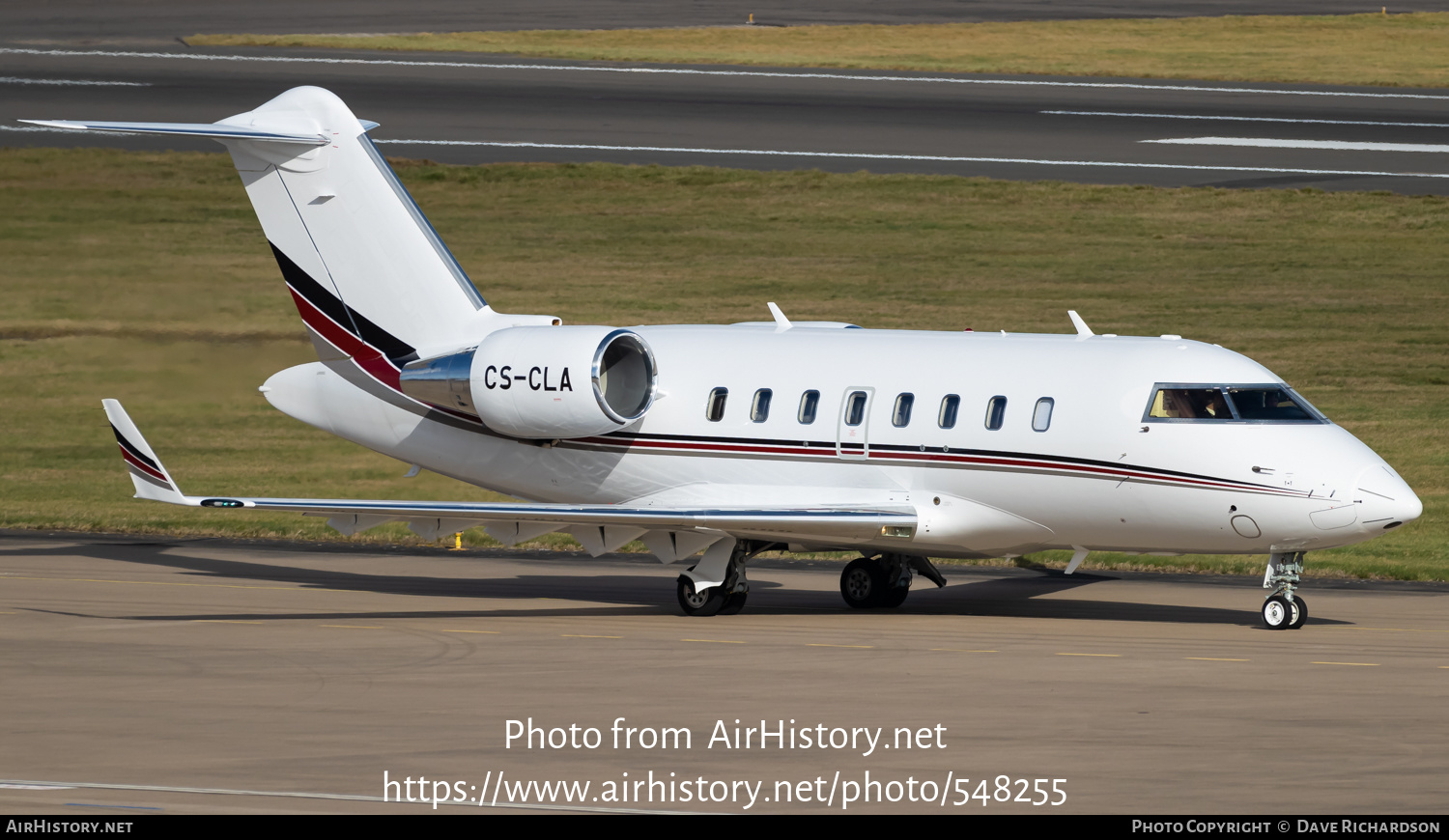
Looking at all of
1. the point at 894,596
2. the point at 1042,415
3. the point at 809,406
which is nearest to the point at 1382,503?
the point at 1042,415

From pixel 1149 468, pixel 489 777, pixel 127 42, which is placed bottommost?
pixel 489 777

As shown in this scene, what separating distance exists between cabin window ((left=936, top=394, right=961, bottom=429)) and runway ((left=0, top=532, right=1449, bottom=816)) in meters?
2.47

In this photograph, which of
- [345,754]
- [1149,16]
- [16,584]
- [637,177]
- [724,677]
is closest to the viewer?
[345,754]

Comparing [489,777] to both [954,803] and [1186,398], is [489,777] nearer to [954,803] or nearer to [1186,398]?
[954,803]

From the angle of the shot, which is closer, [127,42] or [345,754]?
[345,754]

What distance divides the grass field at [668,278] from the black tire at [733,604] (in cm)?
916

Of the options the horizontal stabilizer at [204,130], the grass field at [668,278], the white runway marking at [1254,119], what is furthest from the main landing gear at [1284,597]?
the white runway marking at [1254,119]

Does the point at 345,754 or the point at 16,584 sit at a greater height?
the point at 16,584

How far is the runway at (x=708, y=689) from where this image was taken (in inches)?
615

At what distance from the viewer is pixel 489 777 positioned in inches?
629

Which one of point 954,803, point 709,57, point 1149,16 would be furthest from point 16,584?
point 1149,16

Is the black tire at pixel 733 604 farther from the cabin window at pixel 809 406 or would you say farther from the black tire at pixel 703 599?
the cabin window at pixel 809 406

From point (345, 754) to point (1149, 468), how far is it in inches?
412

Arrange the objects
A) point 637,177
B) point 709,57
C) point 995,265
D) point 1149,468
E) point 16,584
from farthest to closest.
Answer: point 709,57 < point 637,177 < point 995,265 < point 16,584 < point 1149,468
